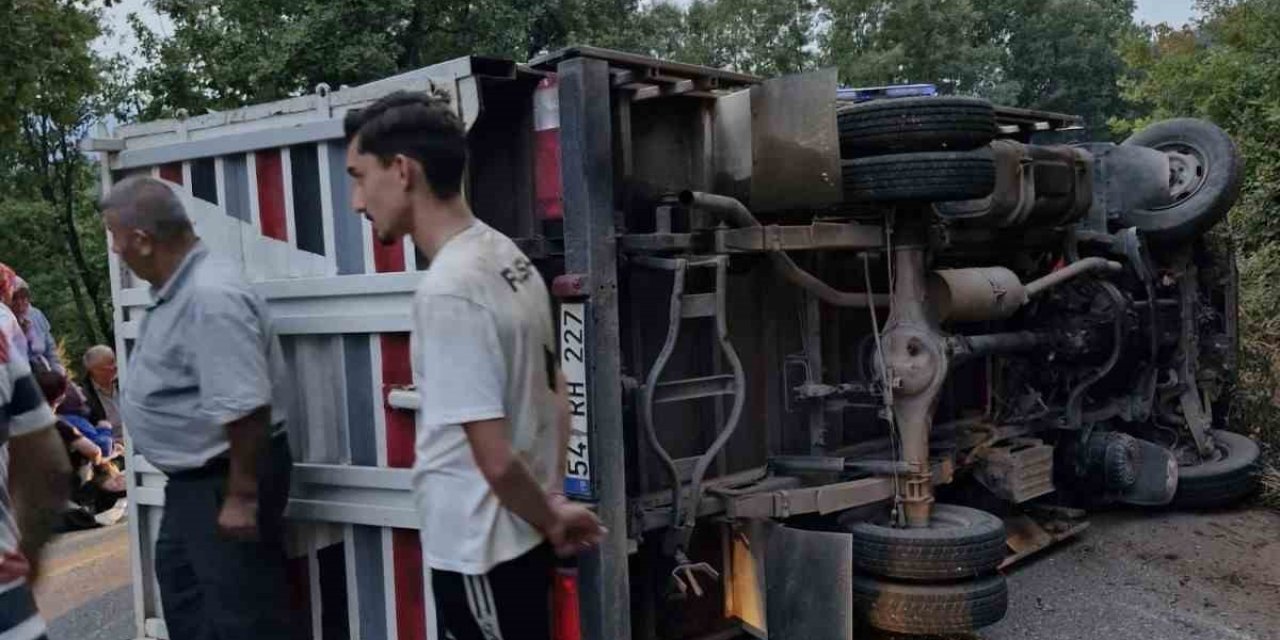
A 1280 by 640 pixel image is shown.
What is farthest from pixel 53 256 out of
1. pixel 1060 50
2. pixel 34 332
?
pixel 1060 50

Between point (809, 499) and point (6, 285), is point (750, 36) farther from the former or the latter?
point (809, 499)

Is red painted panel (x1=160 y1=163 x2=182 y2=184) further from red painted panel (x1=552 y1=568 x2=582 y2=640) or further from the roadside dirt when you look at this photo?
the roadside dirt

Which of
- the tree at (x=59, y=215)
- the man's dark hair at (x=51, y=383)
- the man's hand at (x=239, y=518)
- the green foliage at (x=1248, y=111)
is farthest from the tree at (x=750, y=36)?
the man's hand at (x=239, y=518)

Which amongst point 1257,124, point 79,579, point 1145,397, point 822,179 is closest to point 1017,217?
point 822,179

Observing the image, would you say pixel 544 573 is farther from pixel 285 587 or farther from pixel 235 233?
pixel 235 233

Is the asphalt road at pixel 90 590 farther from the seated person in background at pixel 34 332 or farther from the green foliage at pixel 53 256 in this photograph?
the green foliage at pixel 53 256

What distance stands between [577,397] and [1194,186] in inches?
180

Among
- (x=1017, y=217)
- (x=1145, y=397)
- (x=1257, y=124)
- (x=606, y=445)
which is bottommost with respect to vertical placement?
(x=1145, y=397)

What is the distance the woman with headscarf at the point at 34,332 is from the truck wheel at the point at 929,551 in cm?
469

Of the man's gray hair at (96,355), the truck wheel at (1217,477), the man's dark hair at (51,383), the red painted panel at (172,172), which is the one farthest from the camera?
the man's gray hair at (96,355)

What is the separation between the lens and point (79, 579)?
19.0 ft

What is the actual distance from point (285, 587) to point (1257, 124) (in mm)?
11529

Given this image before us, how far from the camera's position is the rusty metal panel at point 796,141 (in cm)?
368

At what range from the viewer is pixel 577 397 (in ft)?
10.5
